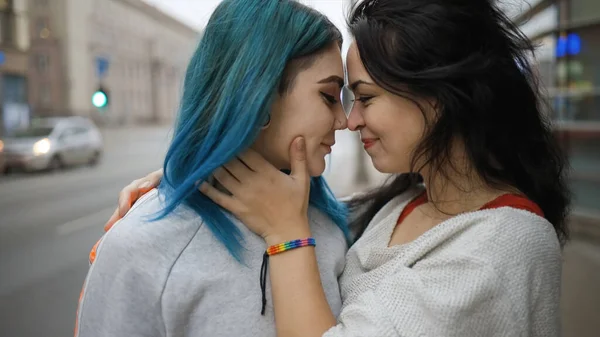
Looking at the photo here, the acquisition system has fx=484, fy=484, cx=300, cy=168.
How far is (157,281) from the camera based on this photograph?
1.01 meters

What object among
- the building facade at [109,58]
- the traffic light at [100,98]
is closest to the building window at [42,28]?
the building facade at [109,58]

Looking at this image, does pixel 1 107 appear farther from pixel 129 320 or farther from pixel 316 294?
pixel 316 294

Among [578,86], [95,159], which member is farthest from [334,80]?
[578,86]

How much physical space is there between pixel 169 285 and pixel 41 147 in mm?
2149

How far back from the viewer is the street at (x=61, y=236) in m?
2.37

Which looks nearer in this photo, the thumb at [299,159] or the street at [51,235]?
the thumb at [299,159]

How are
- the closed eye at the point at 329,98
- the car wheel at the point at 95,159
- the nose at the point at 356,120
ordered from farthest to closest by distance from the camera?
the car wheel at the point at 95,159
the nose at the point at 356,120
the closed eye at the point at 329,98

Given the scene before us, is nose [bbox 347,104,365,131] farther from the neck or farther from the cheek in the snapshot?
the neck

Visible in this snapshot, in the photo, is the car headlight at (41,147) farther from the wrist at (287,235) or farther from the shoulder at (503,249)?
the shoulder at (503,249)

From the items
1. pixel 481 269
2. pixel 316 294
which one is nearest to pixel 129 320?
pixel 316 294

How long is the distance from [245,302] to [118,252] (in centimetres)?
29

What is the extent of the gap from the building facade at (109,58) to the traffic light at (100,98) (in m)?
0.07

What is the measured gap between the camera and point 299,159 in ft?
3.86

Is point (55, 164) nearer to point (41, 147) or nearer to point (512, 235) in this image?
point (41, 147)
